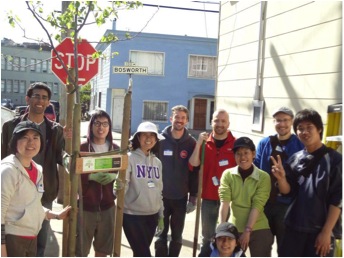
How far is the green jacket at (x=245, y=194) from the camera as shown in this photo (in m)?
3.62

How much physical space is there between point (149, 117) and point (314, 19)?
1956 cm

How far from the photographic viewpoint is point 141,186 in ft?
12.2

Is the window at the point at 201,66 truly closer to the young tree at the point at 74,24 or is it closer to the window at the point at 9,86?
the young tree at the point at 74,24

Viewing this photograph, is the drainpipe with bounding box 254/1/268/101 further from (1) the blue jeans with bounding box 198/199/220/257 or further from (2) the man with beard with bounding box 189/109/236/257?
(1) the blue jeans with bounding box 198/199/220/257

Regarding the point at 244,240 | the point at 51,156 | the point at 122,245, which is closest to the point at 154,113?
the point at 122,245

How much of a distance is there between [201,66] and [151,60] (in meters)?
3.12

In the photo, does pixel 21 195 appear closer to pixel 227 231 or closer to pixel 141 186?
pixel 141 186

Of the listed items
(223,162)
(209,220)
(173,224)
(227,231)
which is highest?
(223,162)

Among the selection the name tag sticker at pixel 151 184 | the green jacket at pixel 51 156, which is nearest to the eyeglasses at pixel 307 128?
the name tag sticker at pixel 151 184

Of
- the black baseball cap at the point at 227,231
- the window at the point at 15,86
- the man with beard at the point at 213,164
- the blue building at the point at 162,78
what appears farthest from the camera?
the window at the point at 15,86

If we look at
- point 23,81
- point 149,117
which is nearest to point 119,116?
point 149,117

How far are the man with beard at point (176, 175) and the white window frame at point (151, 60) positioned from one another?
20.0 meters

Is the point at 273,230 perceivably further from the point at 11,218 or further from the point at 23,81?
the point at 23,81

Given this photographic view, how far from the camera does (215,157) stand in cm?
425
